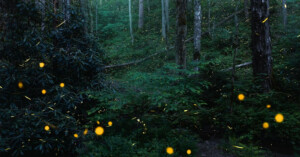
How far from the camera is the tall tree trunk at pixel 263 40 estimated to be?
17.6 ft

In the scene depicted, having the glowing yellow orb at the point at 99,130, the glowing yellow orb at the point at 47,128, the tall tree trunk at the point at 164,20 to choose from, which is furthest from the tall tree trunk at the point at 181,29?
the tall tree trunk at the point at 164,20

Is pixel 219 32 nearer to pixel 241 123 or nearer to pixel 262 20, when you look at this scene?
pixel 262 20

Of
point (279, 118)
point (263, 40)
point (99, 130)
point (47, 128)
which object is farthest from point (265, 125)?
point (47, 128)

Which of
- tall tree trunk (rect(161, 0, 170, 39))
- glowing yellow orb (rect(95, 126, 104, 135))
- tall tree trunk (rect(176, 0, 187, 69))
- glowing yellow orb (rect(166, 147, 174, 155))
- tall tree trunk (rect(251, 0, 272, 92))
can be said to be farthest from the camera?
tall tree trunk (rect(161, 0, 170, 39))

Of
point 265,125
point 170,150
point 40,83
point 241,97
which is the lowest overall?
point 170,150

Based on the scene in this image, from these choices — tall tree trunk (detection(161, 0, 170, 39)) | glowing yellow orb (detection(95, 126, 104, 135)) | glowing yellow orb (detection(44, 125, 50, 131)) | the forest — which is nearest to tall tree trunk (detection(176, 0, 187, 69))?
the forest

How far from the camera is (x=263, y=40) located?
5.39 m

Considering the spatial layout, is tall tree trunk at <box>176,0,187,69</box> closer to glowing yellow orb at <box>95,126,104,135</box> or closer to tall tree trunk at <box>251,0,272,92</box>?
tall tree trunk at <box>251,0,272,92</box>

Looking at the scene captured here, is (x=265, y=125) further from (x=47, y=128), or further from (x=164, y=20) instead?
(x=164, y=20)

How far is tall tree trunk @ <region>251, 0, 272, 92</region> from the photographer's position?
5367mm

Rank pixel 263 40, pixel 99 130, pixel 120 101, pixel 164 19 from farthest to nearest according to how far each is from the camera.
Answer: pixel 164 19, pixel 263 40, pixel 99 130, pixel 120 101

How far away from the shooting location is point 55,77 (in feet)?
15.7

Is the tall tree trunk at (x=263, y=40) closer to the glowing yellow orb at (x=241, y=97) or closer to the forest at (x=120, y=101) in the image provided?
the forest at (x=120, y=101)

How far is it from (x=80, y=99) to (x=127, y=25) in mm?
20592
